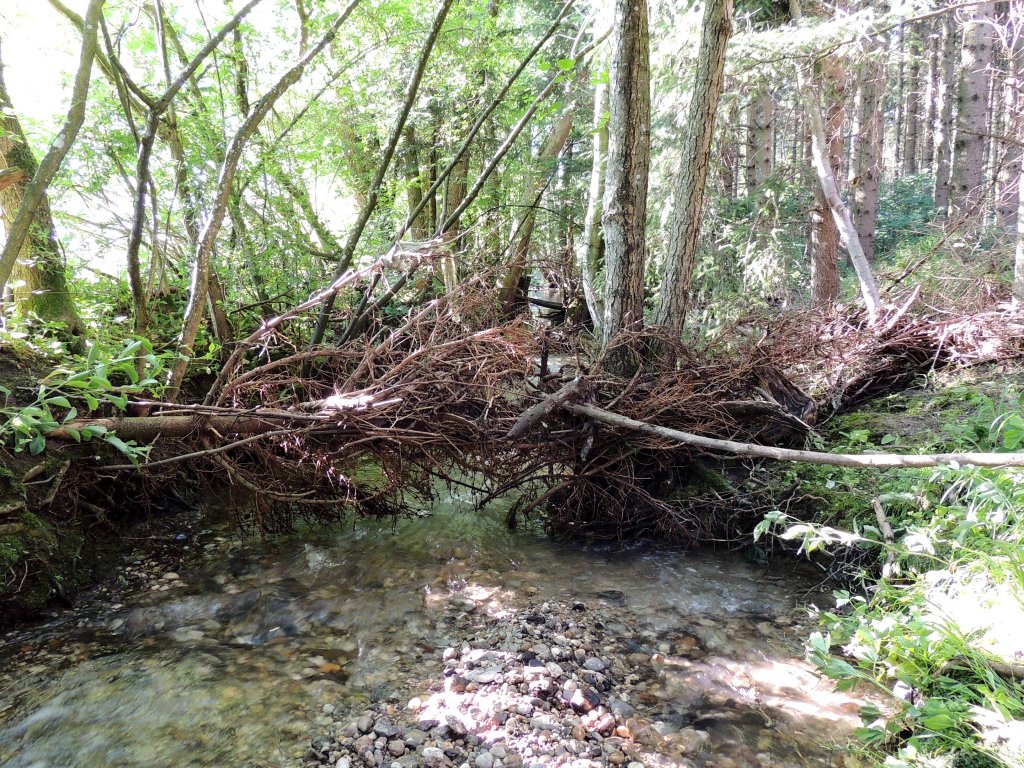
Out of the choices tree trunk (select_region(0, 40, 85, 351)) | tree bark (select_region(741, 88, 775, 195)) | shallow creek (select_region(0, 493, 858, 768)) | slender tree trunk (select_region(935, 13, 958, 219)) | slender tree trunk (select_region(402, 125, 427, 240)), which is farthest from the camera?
slender tree trunk (select_region(935, 13, 958, 219))

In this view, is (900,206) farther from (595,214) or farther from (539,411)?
(539,411)

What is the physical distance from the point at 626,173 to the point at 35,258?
509 cm

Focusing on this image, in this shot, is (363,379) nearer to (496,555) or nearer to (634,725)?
(496,555)

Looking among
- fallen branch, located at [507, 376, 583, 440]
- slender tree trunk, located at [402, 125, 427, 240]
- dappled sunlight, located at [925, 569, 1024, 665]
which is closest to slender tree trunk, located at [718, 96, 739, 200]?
slender tree trunk, located at [402, 125, 427, 240]

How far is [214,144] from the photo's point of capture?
18.4 ft

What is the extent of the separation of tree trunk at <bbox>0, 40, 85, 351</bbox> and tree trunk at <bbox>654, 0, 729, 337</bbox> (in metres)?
5.27

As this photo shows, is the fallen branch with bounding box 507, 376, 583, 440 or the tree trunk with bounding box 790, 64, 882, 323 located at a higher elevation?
the tree trunk with bounding box 790, 64, 882, 323

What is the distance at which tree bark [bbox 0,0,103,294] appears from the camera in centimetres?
357

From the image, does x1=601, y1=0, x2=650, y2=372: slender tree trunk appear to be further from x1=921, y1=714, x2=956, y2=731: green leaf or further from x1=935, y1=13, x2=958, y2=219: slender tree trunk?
x1=935, y1=13, x2=958, y2=219: slender tree trunk

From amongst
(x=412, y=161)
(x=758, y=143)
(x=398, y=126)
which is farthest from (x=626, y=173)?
(x=758, y=143)

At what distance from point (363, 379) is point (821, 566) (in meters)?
3.84

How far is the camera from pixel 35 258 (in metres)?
4.56

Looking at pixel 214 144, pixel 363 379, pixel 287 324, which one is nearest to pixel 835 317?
pixel 363 379

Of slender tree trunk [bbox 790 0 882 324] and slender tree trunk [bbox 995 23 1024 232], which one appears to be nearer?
slender tree trunk [bbox 995 23 1024 232]
